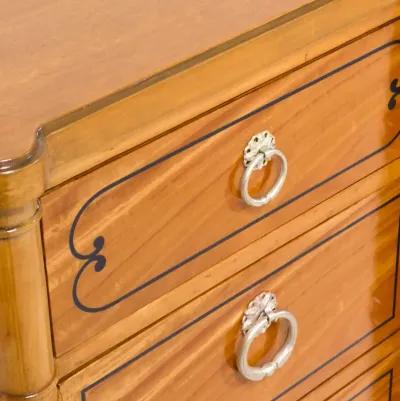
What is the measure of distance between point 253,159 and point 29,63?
0.23 meters

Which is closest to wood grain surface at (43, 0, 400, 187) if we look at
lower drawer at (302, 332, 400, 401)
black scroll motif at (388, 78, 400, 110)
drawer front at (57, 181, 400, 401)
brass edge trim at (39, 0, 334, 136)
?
brass edge trim at (39, 0, 334, 136)

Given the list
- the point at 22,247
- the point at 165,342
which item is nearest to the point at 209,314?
the point at 165,342

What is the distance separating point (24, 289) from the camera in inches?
36.2

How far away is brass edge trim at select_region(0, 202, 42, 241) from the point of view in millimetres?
882

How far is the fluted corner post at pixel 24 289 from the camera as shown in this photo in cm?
86

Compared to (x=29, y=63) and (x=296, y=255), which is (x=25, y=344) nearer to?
(x=29, y=63)

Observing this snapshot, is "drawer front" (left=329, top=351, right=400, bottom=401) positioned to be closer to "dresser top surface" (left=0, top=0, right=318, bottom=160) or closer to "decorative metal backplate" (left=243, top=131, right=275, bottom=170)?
"decorative metal backplate" (left=243, top=131, right=275, bottom=170)

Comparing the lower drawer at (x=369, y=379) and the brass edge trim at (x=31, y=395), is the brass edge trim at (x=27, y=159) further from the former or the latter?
the lower drawer at (x=369, y=379)

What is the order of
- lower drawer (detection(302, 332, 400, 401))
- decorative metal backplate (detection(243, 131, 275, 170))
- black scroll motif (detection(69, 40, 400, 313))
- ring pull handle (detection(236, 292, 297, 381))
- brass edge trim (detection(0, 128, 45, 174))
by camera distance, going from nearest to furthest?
brass edge trim (detection(0, 128, 45, 174)), black scroll motif (detection(69, 40, 400, 313)), decorative metal backplate (detection(243, 131, 275, 170)), ring pull handle (detection(236, 292, 297, 381)), lower drawer (detection(302, 332, 400, 401))

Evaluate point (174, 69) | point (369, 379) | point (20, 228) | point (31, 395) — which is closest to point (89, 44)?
point (174, 69)

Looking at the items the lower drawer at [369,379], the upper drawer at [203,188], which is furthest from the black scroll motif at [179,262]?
the lower drawer at [369,379]

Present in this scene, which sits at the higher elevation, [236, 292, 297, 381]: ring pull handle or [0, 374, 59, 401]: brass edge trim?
[236, 292, 297, 381]: ring pull handle


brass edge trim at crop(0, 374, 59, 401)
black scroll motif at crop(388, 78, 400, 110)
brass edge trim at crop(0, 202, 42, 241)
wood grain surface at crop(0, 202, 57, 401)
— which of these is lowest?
brass edge trim at crop(0, 374, 59, 401)

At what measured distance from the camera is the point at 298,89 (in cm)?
109
